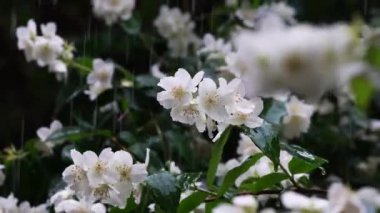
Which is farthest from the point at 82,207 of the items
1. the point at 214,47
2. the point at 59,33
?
the point at 59,33

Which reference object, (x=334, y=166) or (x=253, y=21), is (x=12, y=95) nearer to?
(x=253, y=21)

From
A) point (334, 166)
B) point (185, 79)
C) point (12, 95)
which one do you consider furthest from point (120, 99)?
point (12, 95)

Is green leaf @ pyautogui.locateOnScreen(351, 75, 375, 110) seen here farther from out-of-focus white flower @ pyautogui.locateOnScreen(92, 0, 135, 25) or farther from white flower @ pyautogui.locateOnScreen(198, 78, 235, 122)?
out-of-focus white flower @ pyautogui.locateOnScreen(92, 0, 135, 25)

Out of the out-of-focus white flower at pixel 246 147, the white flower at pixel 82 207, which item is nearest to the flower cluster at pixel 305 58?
the white flower at pixel 82 207

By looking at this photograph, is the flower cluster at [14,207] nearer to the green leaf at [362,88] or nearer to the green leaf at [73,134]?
the green leaf at [73,134]

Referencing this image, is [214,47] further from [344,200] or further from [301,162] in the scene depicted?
[344,200]

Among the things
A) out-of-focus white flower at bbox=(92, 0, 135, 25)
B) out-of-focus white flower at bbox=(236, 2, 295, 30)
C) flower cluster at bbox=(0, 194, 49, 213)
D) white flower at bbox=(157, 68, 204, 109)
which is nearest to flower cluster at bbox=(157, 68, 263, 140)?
white flower at bbox=(157, 68, 204, 109)

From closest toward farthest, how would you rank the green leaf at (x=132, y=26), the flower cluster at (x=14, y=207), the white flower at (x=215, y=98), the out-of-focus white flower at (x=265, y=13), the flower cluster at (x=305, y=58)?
1. the flower cluster at (x=305, y=58)
2. the white flower at (x=215, y=98)
3. the flower cluster at (x=14, y=207)
4. the out-of-focus white flower at (x=265, y=13)
5. the green leaf at (x=132, y=26)
